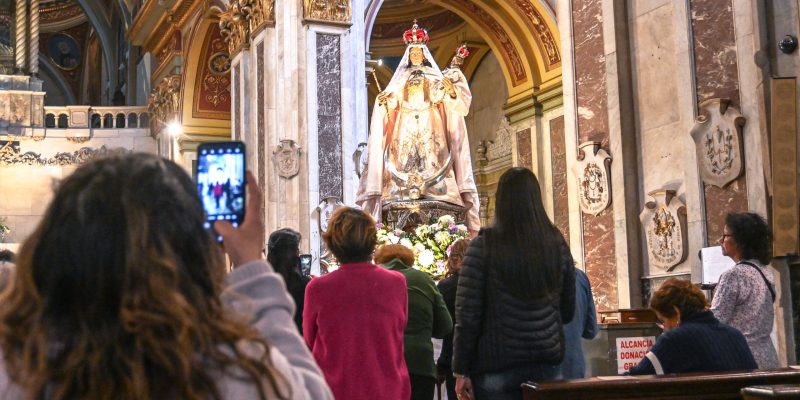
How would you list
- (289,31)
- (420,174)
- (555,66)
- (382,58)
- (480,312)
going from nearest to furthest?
(480,312) < (420,174) < (289,31) < (555,66) < (382,58)

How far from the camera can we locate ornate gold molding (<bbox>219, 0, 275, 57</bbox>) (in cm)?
1475

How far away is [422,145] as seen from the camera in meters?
12.2

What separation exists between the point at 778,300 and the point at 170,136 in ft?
54.7

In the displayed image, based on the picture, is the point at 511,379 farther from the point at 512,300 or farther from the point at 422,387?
the point at 422,387

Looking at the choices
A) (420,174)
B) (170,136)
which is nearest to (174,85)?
(170,136)

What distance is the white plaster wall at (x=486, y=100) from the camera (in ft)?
68.9

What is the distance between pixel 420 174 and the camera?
39.5 ft

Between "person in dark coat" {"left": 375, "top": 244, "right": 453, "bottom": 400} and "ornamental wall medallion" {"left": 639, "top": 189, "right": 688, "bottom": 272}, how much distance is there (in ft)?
10.2

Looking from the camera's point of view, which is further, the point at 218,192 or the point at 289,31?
the point at 289,31

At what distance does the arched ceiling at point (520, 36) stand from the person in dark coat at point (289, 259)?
13.4 meters

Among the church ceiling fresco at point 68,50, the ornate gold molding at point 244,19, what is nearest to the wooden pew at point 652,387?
the ornate gold molding at point 244,19

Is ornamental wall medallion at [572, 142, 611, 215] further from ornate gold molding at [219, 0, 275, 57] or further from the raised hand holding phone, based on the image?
ornate gold molding at [219, 0, 275, 57]

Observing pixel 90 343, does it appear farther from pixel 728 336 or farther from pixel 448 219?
pixel 448 219

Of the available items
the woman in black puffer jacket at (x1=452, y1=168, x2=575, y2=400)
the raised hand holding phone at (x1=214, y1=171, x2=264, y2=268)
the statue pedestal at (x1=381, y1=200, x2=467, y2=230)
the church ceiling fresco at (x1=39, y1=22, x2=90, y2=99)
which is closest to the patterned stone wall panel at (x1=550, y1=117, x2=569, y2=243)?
the statue pedestal at (x1=381, y1=200, x2=467, y2=230)
